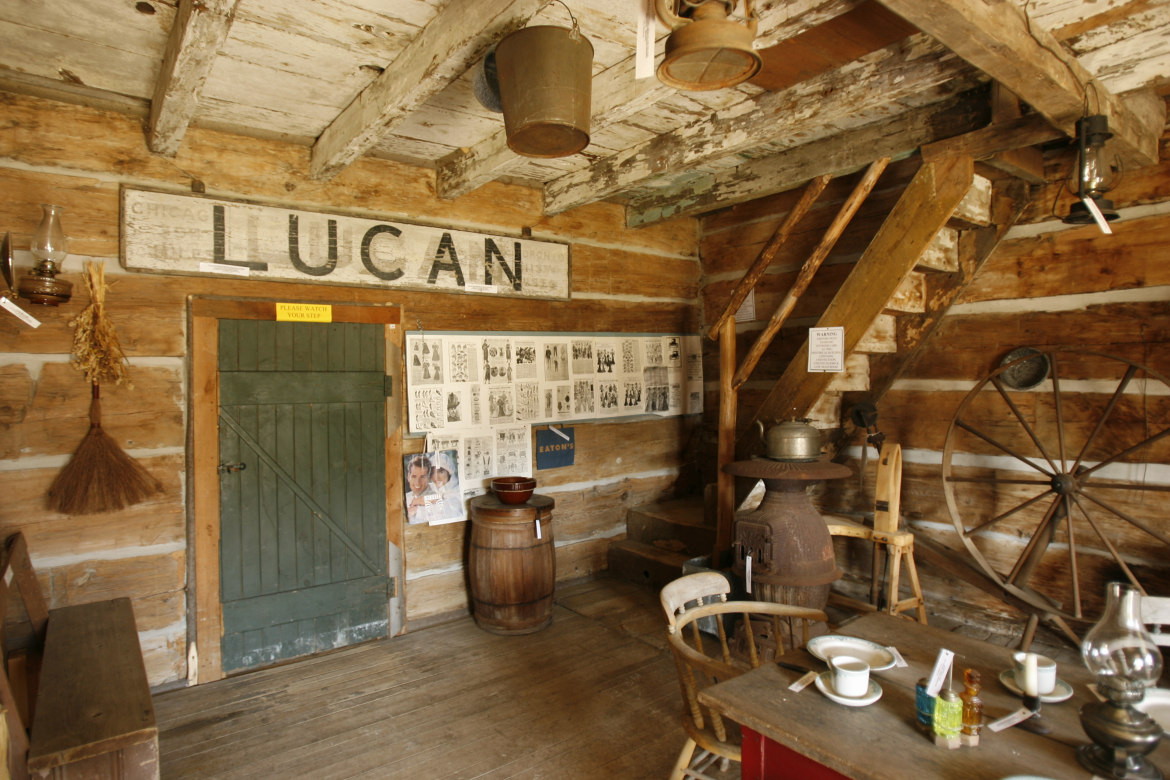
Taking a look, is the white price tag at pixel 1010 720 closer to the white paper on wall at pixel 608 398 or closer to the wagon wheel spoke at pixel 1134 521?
the wagon wheel spoke at pixel 1134 521

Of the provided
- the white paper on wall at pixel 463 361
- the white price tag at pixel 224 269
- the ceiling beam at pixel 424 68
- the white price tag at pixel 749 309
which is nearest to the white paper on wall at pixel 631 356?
the white price tag at pixel 749 309

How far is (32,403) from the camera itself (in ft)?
9.24

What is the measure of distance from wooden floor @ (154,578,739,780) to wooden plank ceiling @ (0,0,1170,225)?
2562 millimetres

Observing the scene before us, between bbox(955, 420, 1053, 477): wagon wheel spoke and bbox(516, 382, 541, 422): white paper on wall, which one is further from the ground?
bbox(516, 382, 541, 422): white paper on wall

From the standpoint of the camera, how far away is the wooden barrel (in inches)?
147

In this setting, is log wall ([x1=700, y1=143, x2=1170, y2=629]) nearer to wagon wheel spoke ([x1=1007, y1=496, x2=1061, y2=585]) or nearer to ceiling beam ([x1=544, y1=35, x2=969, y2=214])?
wagon wheel spoke ([x1=1007, y1=496, x2=1061, y2=585])

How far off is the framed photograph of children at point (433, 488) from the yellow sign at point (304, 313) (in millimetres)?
916

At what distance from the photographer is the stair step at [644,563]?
14.0 ft

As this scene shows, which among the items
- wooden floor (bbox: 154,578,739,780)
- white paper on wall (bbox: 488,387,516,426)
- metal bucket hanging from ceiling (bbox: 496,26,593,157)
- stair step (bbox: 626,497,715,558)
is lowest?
wooden floor (bbox: 154,578,739,780)

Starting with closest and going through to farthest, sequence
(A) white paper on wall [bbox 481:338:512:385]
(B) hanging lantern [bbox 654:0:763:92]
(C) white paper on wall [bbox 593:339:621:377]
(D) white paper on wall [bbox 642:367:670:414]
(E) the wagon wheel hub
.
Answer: (B) hanging lantern [bbox 654:0:763:92] < (E) the wagon wheel hub < (A) white paper on wall [bbox 481:338:512:385] < (C) white paper on wall [bbox 593:339:621:377] < (D) white paper on wall [bbox 642:367:670:414]

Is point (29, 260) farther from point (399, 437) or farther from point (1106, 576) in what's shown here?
point (1106, 576)

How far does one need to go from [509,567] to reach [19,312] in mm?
2541

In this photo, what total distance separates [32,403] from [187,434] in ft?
1.96

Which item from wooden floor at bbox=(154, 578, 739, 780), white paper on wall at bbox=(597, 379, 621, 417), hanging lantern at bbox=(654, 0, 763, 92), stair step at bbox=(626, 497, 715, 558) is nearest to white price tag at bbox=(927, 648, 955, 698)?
wooden floor at bbox=(154, 578, 739, 780)
